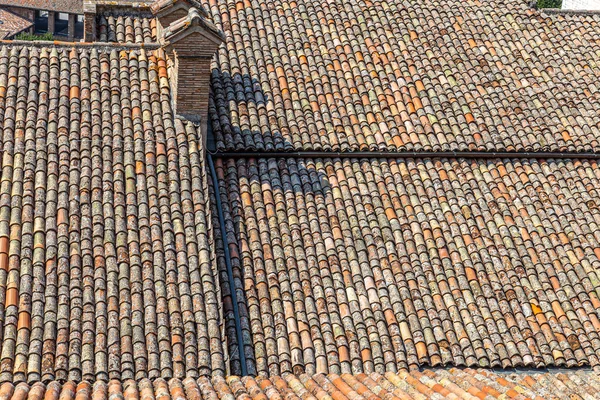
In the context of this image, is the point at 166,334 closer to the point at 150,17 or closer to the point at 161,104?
the point at 161,104

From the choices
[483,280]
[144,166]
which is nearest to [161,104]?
[144,166]

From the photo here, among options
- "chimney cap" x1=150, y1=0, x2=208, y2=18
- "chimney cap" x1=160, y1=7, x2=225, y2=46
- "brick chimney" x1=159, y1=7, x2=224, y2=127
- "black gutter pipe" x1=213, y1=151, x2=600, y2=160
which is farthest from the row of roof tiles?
"chimney cap" x1=150, y1=0, x2=208, y2=18

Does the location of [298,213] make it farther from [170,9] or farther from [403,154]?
[170,9]

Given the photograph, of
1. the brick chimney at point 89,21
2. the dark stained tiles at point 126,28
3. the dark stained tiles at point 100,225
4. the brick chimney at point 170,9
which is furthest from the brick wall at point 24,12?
the dark stained tiles at point 100,225

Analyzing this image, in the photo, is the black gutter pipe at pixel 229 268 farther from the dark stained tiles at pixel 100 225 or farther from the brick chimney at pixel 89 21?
the brick chimney at pixel 89 21

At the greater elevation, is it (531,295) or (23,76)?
(23,76)
